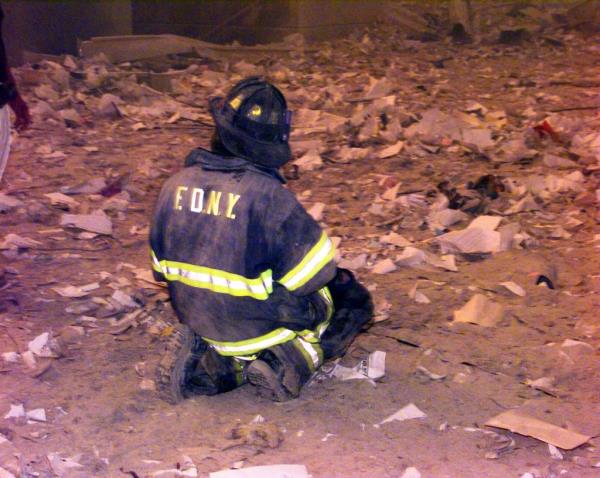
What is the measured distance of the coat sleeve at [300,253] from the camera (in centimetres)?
319

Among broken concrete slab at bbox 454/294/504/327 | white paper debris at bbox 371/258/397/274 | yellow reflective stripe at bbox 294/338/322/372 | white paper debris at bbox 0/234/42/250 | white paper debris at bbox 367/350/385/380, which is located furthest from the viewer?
white paper debris at bbox 0/234/42/250

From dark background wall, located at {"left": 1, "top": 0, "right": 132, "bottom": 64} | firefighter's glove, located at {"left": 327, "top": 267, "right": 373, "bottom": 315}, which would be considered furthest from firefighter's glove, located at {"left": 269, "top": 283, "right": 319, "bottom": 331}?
dark background wall, located at {"left": 1, "top": 0, "right": 132, "bottom": 64}

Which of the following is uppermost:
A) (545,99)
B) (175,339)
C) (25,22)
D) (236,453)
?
(25,22)

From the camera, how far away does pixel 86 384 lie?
378 centimetres

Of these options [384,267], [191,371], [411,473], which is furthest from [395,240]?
[411,473]

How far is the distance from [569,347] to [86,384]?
7.86ft

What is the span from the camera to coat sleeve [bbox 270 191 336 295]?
3189mm

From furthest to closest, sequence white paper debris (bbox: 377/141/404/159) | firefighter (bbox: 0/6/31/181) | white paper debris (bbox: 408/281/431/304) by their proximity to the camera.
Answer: white paper debris (bbox: 377/141/404/159), white paper debris (bbox: 408/281/431/304), firefighter (bbox: 0/6/31/181)

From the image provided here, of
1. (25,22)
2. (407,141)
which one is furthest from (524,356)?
(25,22)

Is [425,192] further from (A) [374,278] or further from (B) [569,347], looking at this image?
(B) [569,347]

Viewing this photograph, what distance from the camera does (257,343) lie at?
137 inches

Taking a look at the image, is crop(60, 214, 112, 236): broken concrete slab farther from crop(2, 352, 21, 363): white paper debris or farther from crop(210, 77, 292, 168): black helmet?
crop(210, 77, 292, 168): black helmet

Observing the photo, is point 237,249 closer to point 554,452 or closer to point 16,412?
point 16,412

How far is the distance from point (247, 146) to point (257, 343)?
34.9 inches
